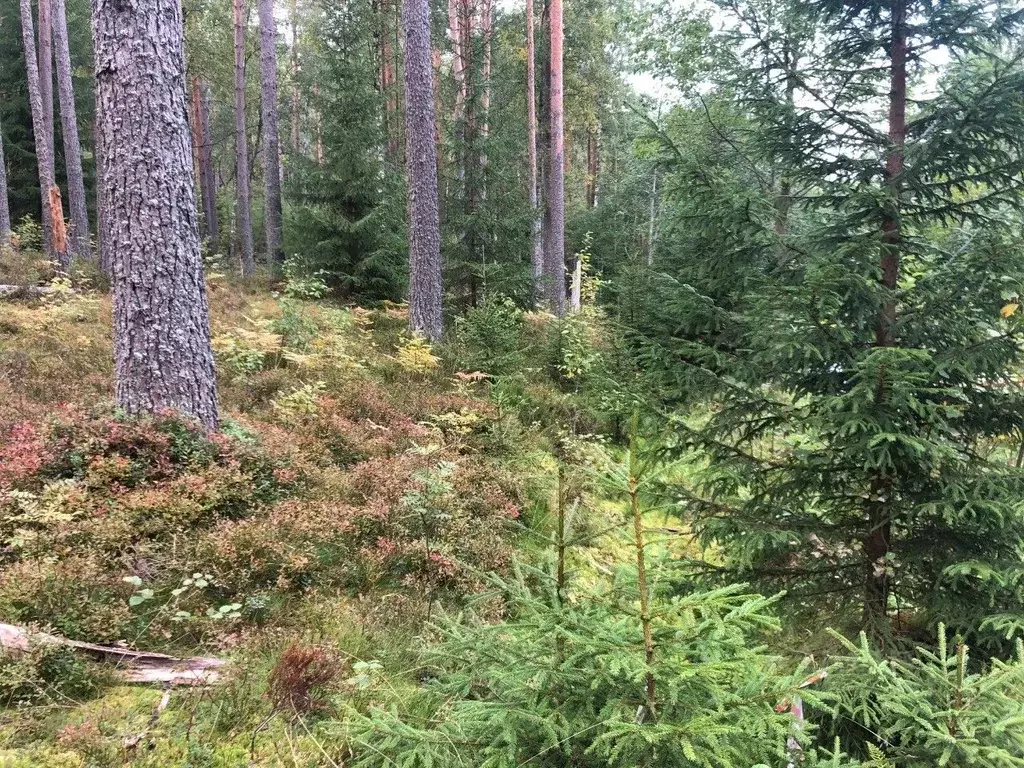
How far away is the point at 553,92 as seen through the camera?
1471 cm

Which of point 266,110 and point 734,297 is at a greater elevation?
point 266,110

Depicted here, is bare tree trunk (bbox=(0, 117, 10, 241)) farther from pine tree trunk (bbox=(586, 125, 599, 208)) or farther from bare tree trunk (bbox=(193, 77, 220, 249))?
pine tree trunk (bbox=(586, 125, 599, 208))

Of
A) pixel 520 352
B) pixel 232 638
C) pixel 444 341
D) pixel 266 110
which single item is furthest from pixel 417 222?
pixel 266 110

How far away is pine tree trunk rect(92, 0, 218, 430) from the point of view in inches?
192

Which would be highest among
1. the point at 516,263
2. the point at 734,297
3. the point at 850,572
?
the point at 516,263

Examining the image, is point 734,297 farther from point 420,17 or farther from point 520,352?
point 420,17

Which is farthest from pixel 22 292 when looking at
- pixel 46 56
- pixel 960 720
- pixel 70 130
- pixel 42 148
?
pixel 960 720

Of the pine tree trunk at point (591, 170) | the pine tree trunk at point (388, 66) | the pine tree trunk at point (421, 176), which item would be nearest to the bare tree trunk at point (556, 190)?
the pine tree trunk at point (421, 176)

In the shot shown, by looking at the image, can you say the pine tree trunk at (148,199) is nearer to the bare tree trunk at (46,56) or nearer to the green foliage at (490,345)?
the green foliage at (490,345)

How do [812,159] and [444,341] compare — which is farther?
[444,341]

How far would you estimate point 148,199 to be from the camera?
504 centimetres

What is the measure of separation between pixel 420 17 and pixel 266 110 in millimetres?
9358

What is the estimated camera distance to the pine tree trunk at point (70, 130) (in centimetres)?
1455

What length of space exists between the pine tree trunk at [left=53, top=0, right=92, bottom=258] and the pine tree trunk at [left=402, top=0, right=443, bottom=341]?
10.5 m
